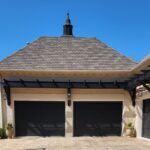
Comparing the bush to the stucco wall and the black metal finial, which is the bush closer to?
the stucco wall

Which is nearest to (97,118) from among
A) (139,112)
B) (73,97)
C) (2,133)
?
(73,97)

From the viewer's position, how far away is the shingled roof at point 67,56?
12.8 m

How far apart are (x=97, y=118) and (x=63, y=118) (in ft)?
6.65

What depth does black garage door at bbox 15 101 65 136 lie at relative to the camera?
41.9 ft

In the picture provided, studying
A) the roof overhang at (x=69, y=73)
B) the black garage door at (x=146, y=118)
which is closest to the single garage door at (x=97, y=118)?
the black garage door at (x=146, y=118)

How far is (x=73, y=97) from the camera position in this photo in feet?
42.1

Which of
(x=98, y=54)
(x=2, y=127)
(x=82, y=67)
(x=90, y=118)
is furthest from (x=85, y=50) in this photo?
(x=2, y=127)

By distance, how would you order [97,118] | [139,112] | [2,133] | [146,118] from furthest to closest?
1. [97,118]
2. [139,112]
3. [2,133]
4. [146,118]

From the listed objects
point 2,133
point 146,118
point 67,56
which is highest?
point 67,56

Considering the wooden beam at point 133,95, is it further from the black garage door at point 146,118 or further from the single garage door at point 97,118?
the black garage door at point 146,118

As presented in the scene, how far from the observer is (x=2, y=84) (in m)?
12.6

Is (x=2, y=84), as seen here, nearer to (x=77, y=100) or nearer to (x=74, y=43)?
(x=77, y=100)

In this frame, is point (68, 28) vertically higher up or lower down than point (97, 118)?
higher up

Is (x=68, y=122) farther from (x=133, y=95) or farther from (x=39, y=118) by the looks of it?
(x=133, y=95)
